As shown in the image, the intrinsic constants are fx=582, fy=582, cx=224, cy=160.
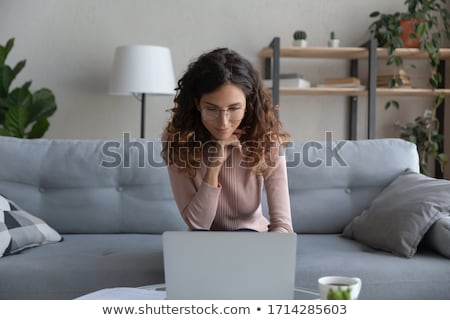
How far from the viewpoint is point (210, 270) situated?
1065mm

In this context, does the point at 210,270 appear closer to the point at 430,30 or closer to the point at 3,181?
the point at 3,181

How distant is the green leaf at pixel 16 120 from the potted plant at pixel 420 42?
2287mm

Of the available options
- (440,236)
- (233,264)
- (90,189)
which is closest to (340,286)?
(233,264)

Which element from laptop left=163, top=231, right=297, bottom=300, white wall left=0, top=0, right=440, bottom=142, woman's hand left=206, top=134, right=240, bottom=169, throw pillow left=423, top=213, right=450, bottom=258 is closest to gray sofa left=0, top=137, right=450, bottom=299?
throw pillow left=423, top=213, right=450, bottom=258

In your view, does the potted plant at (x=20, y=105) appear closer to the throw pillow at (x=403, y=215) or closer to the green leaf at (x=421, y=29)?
the throw pillow at (x=403, y=215)

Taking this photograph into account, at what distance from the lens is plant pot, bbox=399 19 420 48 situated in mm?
3773

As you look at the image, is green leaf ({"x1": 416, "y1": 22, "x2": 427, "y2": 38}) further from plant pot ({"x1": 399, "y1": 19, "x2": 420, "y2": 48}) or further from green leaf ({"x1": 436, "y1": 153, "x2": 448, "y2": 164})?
green leaf ({"x1": 436, "y1": 153, "x2": 448, "y2": 164})

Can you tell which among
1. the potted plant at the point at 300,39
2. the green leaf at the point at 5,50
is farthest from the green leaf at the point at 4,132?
the potted plant at the point at 300,39

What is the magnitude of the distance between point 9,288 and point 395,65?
10.0ft

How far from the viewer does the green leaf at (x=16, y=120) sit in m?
3.54

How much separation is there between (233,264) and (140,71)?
2633 mm

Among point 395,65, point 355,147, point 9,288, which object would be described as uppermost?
point 395,65

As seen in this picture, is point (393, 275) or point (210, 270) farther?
point (393, 275)
